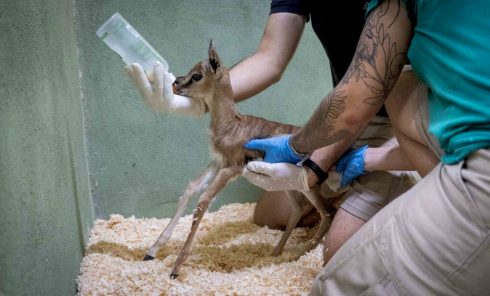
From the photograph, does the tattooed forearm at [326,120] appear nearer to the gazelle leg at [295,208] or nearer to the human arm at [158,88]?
the human arm at [158,88]

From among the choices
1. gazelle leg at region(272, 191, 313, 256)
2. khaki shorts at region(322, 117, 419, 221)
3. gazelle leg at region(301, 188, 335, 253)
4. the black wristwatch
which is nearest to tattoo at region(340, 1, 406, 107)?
the black wristwatch

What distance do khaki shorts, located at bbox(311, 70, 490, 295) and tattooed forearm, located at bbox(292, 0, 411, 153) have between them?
310mm

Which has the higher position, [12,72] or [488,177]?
[12,72]

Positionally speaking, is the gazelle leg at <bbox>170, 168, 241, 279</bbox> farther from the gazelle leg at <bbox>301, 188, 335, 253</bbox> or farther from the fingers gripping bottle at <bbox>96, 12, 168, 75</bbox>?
the fingers gripping bottle at <bbox>96, 12, 168, 75</bbox>

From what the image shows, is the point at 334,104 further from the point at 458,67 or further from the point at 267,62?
the point at 267,62

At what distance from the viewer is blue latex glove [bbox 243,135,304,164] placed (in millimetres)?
2100

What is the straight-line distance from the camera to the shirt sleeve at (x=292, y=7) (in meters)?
2.54

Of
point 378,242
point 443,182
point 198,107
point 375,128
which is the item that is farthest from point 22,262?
point 375,128

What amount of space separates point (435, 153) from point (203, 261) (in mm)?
1326

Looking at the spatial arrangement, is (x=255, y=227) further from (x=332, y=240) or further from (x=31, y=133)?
(x=31, y=133)

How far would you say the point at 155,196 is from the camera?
3299 mm

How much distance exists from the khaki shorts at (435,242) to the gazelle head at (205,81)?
1.36 metres

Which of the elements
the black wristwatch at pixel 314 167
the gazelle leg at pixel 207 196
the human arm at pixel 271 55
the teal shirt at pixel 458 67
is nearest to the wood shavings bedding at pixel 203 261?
the gazelle leg at pixel 207 196

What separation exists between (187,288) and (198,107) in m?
0.92
